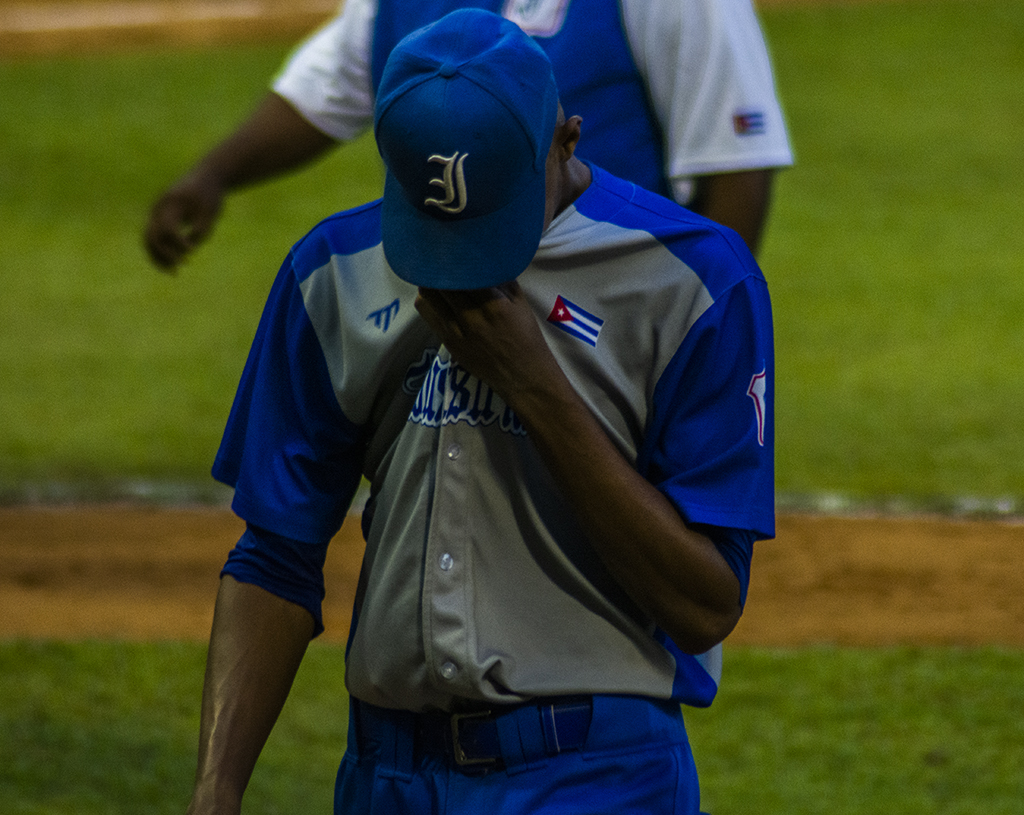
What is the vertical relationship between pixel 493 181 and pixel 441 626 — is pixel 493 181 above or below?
above

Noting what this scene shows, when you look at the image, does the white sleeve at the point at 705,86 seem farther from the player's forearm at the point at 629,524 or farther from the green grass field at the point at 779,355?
the green grass field at the point at 779,355

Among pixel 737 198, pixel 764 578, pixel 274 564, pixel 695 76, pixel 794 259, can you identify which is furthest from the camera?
pixel 794 259

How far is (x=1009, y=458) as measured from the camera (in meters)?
8.56

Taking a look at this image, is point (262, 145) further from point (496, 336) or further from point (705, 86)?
point (496, 336)

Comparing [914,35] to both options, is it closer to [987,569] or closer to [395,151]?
[987,569]

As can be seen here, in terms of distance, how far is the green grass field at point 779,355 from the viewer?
192 inches

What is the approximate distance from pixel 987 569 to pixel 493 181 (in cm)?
516

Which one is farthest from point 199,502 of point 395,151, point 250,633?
point 395,151

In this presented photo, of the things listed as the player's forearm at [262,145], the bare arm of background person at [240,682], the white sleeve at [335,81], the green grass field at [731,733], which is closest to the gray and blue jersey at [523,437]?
the bare arm of background person at [240,682]

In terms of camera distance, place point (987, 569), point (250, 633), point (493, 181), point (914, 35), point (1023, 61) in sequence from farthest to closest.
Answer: point (914, 35) → point (1023, 61) → point (987, 569) → point (250, 633) → point (493, 181)

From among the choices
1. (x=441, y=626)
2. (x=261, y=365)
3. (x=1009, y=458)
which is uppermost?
(x=261, y=365)

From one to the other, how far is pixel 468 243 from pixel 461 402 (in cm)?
29

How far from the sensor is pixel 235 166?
4.28m

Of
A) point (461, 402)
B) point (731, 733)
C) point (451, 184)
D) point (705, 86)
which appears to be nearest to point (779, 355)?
point (731, 733)
